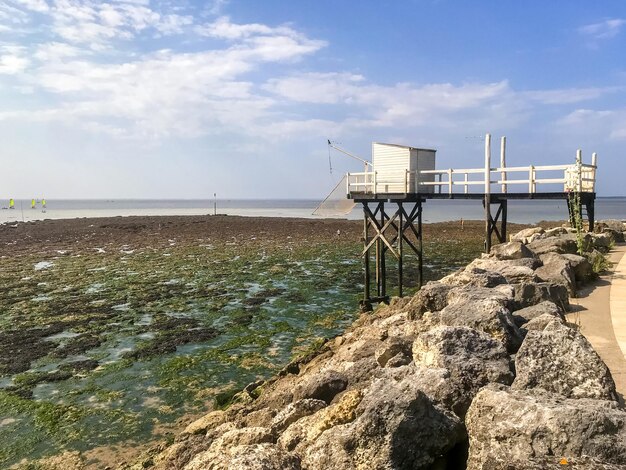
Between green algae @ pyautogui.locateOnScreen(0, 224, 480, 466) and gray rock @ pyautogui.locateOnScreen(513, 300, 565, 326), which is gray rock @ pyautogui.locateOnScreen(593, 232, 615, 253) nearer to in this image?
green algae @ pyautogui.locateOnScreen(0, 224, 480, 466)

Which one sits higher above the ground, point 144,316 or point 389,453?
point 389,453

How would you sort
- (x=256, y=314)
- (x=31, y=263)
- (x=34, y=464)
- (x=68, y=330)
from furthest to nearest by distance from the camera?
(x=31, y=263)
(x=256, y=314)
(x=68, y=330)
(x=34, y=464)

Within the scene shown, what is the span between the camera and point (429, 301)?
7.90m

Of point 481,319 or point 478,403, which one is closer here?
point 478,403

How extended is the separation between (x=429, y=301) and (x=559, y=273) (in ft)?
11.4

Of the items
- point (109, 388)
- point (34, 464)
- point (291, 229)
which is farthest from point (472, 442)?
point (291, 229)

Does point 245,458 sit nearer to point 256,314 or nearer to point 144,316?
point 256,314

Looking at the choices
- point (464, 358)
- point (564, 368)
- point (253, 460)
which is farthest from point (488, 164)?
point (253, 460)

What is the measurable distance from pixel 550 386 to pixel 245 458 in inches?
105

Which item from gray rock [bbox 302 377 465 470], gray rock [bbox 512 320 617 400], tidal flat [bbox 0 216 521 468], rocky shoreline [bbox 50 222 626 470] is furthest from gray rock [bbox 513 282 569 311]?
tidal flat [bbox 0 216 521 468]

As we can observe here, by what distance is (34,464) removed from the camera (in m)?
7.19

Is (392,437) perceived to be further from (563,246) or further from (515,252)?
(563,246)

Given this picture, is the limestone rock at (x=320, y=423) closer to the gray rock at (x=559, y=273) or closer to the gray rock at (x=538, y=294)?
the gray rock at (x=538, y=294)

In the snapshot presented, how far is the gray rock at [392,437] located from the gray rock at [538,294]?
474 centimetres
